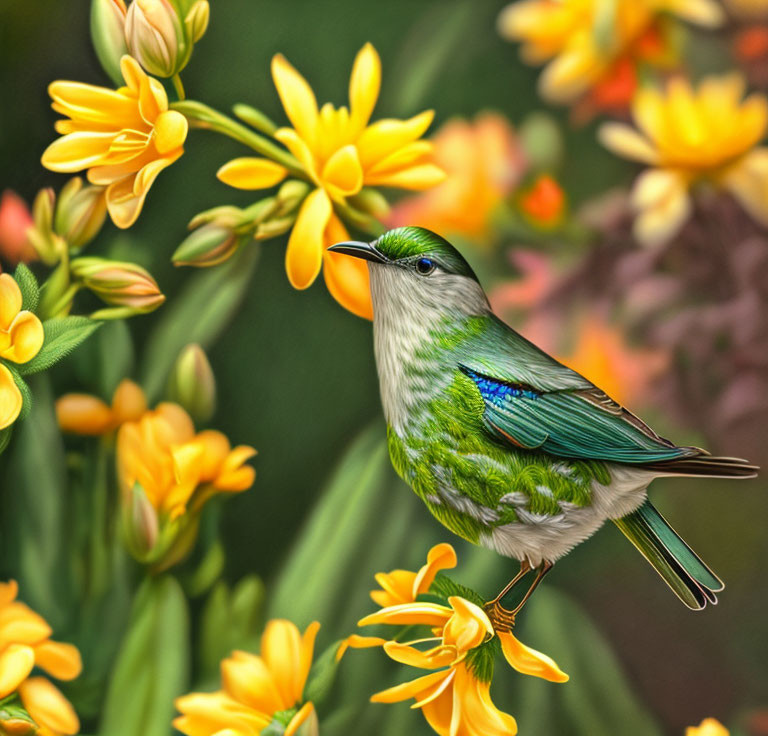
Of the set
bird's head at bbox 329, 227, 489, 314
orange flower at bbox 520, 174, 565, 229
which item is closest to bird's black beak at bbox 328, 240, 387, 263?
bird's head at bbox 329, 227, 489, 314

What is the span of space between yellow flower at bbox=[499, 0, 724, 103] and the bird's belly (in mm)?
270

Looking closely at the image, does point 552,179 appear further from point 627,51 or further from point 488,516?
point 488,516

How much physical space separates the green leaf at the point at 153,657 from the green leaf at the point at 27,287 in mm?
238

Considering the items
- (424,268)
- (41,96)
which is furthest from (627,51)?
(41,96)

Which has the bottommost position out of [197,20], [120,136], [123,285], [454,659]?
[454,659]

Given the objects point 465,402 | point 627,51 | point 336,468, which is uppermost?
point 627,51

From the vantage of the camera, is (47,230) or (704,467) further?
(47,230)

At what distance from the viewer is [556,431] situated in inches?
21.4

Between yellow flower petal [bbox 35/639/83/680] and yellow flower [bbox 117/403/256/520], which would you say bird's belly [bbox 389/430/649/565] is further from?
yellow flower petal [bbox 35/639/83/680]

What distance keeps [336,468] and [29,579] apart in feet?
0.87

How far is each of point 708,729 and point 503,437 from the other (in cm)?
26

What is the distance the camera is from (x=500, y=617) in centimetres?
58

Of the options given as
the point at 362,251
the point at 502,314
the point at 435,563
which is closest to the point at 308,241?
the point at 362,251

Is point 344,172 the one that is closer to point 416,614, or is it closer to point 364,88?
point 364,88
